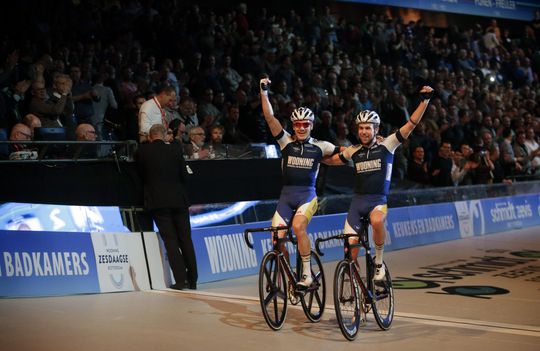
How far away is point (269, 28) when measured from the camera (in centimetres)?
2180

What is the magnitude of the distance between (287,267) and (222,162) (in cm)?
465

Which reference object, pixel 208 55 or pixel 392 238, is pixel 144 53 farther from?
pixel 392 238

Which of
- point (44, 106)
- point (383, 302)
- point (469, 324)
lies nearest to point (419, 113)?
point (383, 302)

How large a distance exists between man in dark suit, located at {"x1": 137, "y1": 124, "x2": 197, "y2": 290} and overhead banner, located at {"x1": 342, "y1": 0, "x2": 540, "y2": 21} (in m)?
14.0

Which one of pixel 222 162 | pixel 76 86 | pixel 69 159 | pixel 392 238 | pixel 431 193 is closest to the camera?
pixel 69 159

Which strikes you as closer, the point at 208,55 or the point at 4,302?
the point at 4,302

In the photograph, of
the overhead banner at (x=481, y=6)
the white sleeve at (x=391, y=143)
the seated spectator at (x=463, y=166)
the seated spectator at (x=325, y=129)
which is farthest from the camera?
the overhead banner at (x=481, y=6)

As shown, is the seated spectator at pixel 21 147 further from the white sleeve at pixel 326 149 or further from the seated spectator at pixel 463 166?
the seated spectator at pixel 463 166

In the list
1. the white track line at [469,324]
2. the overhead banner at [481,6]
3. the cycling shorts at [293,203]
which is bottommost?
the white track line at [469,324]

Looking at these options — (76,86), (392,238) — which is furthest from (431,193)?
(76,86)

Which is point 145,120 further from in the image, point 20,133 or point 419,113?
point 419,113

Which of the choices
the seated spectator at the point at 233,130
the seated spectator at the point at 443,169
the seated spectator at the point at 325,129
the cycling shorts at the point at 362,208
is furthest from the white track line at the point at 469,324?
the seated spectator at the point at 443,169

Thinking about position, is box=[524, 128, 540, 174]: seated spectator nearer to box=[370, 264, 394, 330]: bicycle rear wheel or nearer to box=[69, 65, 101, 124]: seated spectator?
box=[69, 65, 101, 124]: seated spectator

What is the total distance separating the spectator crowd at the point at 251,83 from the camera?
13867mm
